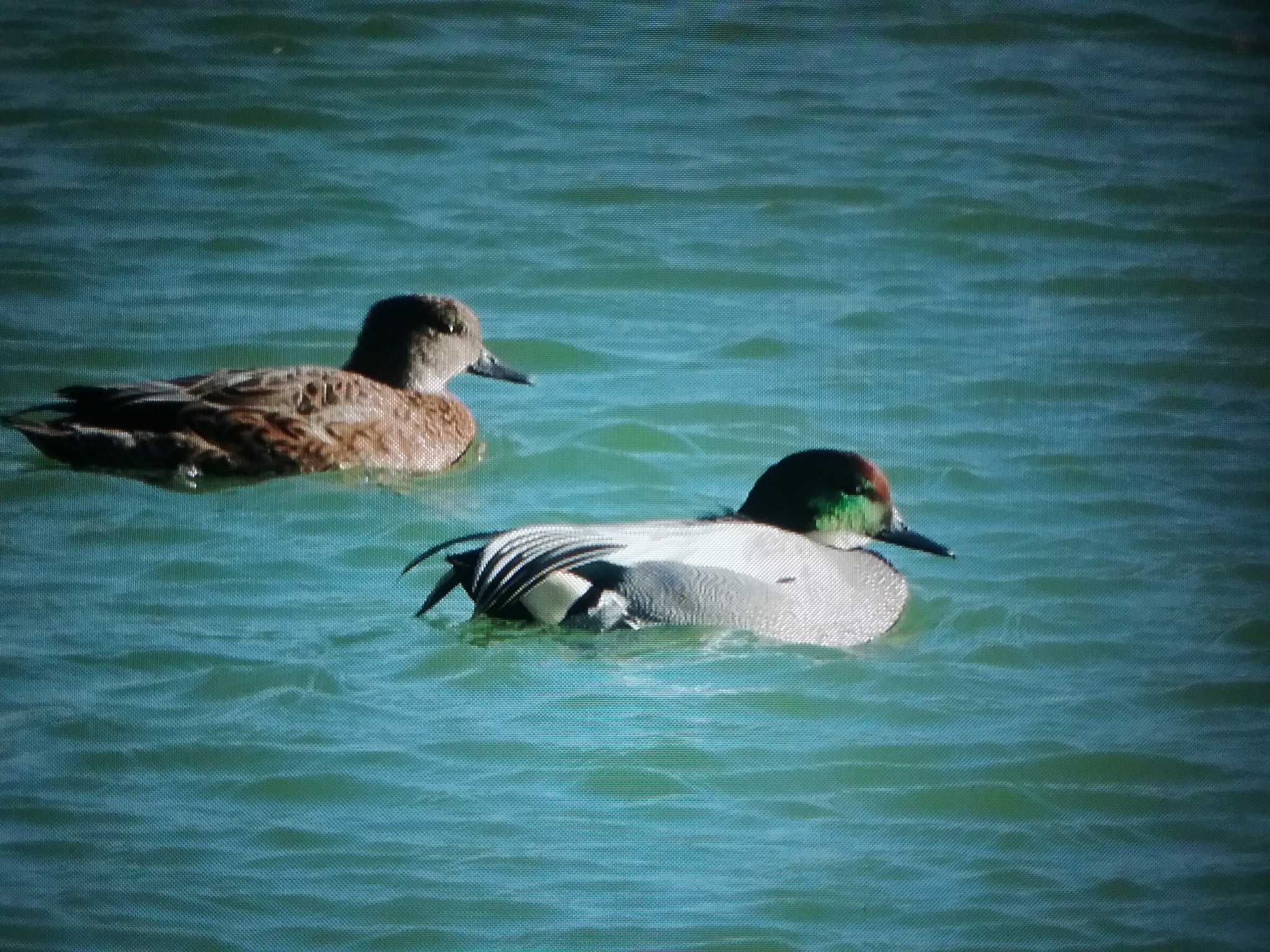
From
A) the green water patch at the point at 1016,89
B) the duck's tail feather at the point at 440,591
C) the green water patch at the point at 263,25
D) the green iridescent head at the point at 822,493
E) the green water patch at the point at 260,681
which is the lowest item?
the green water patch at the point at 260,681

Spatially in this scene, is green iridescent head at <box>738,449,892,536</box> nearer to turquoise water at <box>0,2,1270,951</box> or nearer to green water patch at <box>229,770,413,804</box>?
turquoise water at <box>0,2,1270,951</box>

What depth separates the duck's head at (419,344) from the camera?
24.2ft

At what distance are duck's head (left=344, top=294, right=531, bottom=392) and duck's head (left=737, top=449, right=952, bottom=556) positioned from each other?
1.60 meters

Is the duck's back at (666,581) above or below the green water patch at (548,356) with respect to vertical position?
below

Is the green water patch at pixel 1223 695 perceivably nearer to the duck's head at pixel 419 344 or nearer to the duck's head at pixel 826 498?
the duck's head at pixel 826 498

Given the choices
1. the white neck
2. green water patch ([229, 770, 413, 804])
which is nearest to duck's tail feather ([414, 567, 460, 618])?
green water patch ([229, 770, 413, 804])

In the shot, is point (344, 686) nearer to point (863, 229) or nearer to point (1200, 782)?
point (1200, 782)

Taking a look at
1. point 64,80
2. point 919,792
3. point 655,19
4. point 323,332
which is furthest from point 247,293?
point 919,792

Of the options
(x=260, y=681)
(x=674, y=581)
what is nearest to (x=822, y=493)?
(x=674, y=581)

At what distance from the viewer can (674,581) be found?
5.59m

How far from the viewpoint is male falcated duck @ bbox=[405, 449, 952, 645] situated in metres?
5.57

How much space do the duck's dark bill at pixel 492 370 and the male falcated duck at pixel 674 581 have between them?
68.1 inches

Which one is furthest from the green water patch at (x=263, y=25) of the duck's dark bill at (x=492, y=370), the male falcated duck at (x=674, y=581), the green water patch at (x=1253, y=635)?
the green water patch at (x=1253, y=635)

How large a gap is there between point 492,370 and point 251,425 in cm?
109
